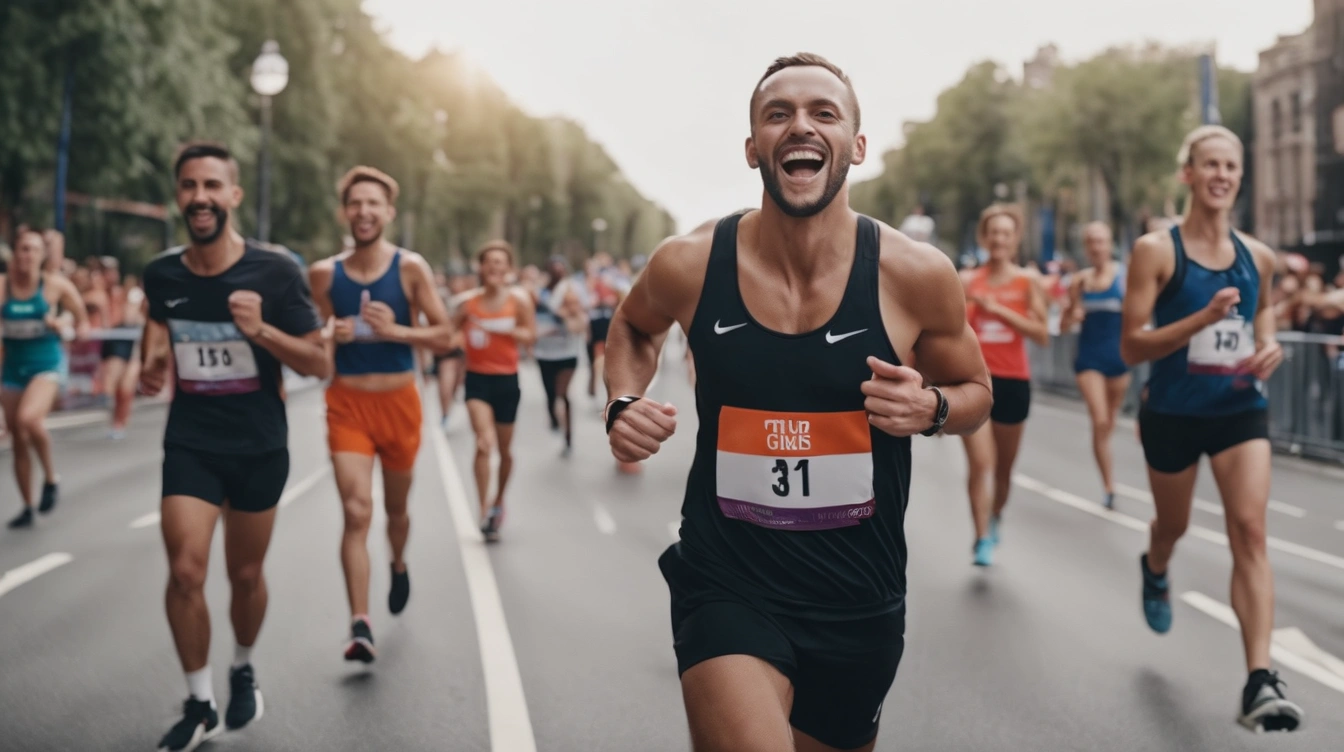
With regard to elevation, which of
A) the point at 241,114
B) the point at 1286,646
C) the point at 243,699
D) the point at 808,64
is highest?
the point at 241,114

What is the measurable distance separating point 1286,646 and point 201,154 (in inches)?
202

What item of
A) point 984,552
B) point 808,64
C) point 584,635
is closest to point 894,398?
point 808,64

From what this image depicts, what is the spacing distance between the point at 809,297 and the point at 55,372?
8.93 meters

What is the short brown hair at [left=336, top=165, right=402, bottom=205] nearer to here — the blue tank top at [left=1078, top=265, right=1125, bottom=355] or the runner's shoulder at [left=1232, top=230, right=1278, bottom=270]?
the runner's shoulder at [left=1232, top=230, right=1278, bottom=270]

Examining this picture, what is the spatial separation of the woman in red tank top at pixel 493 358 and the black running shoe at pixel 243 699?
14.3 ft

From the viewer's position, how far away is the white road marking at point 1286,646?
611 cm

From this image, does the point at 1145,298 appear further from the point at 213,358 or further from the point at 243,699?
the point at 243,699

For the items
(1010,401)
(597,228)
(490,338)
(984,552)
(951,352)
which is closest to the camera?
(951,352)

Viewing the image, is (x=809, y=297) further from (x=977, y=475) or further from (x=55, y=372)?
(x=55, y=372)

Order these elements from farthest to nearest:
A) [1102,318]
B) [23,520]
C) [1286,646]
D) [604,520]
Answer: [1102,318]
[604,520]
[23,520]
[1286,646]

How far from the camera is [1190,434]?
5.87 metres

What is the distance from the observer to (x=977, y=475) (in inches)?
342

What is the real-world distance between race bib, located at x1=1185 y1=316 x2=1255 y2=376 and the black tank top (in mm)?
2820

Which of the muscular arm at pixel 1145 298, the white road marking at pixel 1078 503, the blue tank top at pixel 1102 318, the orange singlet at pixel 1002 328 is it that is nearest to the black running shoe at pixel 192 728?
the muscular arm at pixel 1145 298
